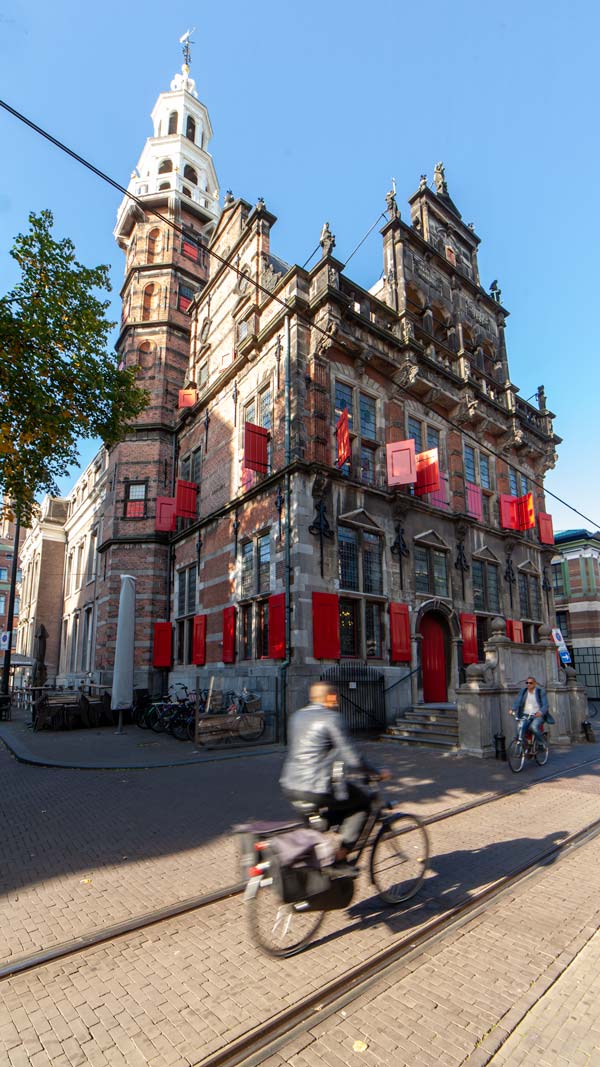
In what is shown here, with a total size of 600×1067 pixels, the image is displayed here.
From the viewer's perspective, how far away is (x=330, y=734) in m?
3.96

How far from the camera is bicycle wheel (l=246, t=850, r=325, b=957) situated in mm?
3551

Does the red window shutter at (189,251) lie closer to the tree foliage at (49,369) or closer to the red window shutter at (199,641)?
the tree foliage at (49,369)

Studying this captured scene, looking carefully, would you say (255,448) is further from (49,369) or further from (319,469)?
(49,369)

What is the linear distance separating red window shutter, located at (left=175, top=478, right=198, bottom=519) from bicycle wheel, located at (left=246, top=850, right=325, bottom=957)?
59.1 feet

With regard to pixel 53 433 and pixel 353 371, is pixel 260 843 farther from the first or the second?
pixel 353 371

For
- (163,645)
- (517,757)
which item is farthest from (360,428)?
(163,645)

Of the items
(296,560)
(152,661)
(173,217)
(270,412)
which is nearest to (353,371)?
(270,412)

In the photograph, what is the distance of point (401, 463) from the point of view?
16.3m

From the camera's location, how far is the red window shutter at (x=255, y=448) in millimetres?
16047

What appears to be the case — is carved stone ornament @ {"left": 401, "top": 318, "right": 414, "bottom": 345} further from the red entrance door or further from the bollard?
the bollard

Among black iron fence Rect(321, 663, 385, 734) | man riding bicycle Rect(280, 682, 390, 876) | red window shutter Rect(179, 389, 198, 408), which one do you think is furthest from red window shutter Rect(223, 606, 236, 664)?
man riding bicycle Rect(280, 682, 390, 876)

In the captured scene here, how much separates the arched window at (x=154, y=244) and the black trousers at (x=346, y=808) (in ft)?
94.8

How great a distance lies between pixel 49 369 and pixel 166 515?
10.1 m

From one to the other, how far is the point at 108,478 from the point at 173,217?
1447cm
